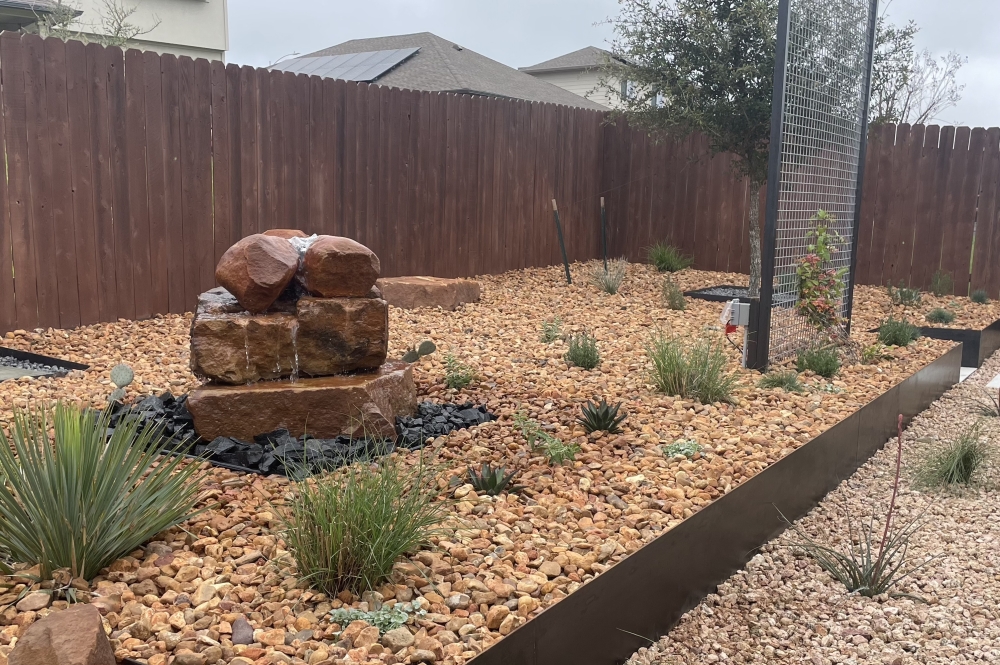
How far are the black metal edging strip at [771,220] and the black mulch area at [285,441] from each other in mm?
1989

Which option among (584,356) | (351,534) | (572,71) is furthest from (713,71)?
(572,71)

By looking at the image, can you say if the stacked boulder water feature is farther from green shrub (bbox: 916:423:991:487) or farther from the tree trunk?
the tree trunk

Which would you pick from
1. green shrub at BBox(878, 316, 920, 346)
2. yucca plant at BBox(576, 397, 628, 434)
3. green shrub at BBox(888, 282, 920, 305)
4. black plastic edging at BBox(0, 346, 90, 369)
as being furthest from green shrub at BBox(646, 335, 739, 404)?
green shrub at BBox(888, 282, 920, 305)

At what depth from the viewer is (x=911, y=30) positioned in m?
8.90

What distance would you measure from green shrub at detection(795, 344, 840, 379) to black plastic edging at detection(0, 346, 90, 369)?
4.31 meters

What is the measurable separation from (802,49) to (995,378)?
314 cm

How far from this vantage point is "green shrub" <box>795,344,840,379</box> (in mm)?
5410

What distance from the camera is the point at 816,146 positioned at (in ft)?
19.6

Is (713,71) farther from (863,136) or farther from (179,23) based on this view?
(179,23)

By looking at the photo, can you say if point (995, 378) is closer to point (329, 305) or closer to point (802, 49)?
point (802, 49)

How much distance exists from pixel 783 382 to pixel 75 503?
3834 millimetres

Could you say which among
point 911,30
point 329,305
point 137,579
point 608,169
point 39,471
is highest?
point 911,30

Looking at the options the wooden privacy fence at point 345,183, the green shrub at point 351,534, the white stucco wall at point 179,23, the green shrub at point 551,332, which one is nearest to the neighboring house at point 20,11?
the white stucco wall at point 179,23

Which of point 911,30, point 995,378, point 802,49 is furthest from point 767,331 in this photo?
point 911,30
